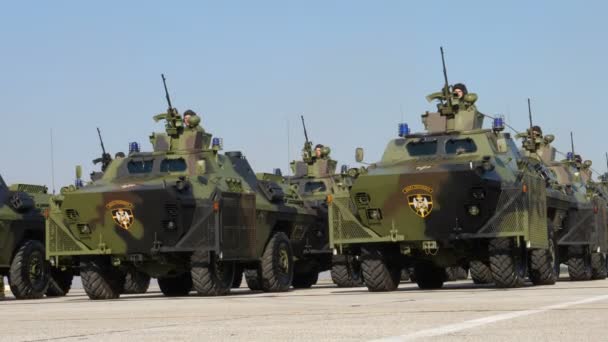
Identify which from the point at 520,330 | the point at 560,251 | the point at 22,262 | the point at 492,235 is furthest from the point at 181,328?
the point at 560,251

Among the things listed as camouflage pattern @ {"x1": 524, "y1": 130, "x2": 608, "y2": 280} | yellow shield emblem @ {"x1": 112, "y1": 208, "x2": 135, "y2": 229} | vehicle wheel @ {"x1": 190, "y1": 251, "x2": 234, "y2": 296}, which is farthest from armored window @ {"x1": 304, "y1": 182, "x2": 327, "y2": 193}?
yellow shield emblem @ {"x1": 112, "y1": 208, "x2": 135, "y2": 229}

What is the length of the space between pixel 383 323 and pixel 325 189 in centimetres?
2371

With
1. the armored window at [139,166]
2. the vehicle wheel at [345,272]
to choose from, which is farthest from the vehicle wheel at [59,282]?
the vehicle wheel at [345,272]

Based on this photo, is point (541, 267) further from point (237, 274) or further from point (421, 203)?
point (237, 274)

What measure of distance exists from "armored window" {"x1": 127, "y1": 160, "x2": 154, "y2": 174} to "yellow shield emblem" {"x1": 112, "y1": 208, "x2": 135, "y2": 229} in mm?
2309

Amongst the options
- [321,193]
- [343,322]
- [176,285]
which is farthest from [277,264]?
[343,322]

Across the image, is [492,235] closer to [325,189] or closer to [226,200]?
[226,200]

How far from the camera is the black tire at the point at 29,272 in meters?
28.0

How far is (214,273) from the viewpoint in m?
24.4

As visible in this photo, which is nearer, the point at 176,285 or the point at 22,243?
the point at 176,285

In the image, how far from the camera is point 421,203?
74.5ft

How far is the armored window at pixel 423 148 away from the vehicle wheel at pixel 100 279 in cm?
634

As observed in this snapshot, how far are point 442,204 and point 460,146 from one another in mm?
2243

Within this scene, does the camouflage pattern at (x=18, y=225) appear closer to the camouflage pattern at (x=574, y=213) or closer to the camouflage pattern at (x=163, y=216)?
the camouflage pattern at (x=163, y=216)
